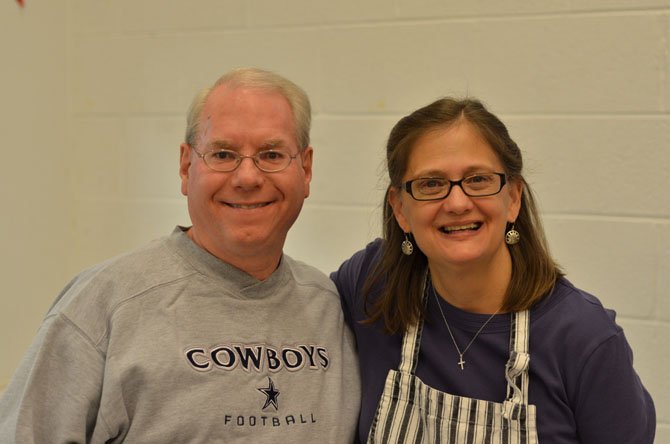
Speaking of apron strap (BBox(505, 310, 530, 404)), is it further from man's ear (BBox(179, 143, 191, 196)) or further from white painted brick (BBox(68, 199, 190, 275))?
white painted brick (BBox(68, 199, 190, 275))

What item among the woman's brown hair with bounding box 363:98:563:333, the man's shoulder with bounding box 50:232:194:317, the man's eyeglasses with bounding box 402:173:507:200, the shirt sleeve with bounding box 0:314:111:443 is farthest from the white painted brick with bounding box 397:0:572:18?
the shirt sleeve with bounding box 0:314:111:443

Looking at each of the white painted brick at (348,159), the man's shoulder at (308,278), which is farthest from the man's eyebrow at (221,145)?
the white painted brick at (348,159)

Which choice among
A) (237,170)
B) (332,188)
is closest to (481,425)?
(237,170)

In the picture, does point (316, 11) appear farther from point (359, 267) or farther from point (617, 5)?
point (359, 267)

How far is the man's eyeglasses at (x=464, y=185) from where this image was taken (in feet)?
5.39

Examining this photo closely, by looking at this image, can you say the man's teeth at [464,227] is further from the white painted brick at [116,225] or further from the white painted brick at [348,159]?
the white painted brick at [116,225]

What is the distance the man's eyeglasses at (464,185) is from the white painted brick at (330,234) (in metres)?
0.99

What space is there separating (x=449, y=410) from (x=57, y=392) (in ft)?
2.44

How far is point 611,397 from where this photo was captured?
1.57m

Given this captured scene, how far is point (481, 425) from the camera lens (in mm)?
1656

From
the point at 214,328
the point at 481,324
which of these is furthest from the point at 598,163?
the point at 214,328

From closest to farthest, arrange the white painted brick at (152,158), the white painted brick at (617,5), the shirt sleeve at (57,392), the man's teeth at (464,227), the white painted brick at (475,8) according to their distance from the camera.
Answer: the shirt sleeve at (57,392), the man's teeth at (464,227), the white painted brick at (617,5), the white painted brick at (475,8), the white painted brick at (152,158)

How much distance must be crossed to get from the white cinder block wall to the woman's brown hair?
0.69 m

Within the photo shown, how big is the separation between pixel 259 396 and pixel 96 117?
5.59 feet
